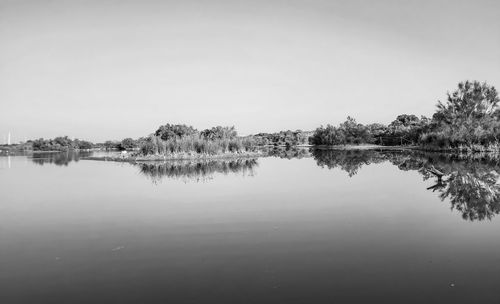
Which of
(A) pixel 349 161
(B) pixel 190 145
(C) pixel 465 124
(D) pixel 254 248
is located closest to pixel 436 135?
(C) pixel 465 124

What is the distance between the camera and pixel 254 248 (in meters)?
6.88

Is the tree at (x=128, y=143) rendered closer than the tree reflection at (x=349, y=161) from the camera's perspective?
No

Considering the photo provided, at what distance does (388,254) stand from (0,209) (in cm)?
1191

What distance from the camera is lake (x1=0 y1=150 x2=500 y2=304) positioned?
16.3ft

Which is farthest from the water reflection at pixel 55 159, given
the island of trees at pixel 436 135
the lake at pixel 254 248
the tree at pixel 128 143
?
the lake at pixel 254 248

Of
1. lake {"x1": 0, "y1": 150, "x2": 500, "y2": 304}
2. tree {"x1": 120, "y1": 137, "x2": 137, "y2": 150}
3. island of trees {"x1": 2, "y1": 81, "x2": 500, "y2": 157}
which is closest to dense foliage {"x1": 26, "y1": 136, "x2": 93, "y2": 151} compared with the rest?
tree {"x1": 120, "y1": 137, "x2": 137, "y2": 150}

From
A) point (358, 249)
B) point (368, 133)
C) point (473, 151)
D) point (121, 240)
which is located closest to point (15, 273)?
point (121, 240)

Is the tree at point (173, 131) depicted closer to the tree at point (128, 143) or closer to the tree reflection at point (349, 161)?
the tree at point (128, 143)

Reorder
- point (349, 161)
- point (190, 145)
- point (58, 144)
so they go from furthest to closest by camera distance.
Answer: point (58, 144) → point (190, 145) → point (349, 161)

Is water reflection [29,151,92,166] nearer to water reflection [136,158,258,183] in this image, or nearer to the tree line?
water reflection [136,158,258,183]

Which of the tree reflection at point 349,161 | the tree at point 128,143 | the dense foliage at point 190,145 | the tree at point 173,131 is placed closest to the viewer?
the tree reflection at point 349,161

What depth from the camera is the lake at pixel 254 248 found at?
16.3 feet

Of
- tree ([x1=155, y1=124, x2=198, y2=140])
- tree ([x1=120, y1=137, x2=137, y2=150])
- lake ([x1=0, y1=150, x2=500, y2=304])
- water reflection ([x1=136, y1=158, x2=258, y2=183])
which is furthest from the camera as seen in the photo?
tree ([x1=120, y1=137, x2=137, y2=150])

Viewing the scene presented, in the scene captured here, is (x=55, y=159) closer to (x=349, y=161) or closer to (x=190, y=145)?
(x=190, y=145)
